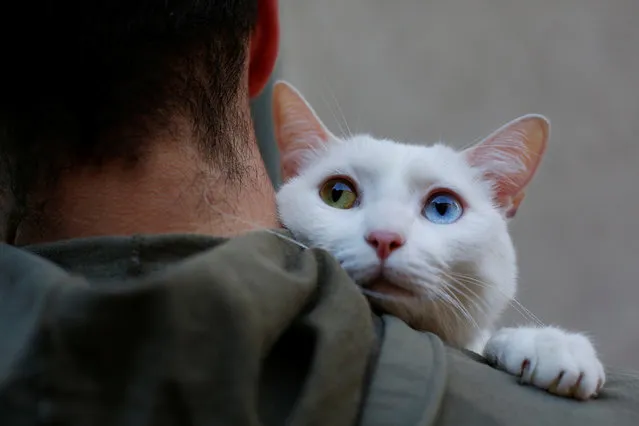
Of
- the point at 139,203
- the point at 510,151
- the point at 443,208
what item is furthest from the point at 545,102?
the point at 139,203

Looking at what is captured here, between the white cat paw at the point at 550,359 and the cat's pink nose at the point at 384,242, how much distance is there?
129mm

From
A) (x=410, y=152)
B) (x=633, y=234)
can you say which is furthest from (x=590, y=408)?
(x=633, y=234)

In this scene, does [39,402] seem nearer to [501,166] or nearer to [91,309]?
[91,309]

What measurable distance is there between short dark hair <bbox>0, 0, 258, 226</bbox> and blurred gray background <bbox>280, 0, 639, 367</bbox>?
1291mm

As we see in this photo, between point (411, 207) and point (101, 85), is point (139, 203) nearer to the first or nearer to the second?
point (101, 85)

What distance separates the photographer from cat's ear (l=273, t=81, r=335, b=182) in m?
0.96

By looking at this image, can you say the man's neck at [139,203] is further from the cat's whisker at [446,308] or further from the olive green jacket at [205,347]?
the cat's whisker at [446,308]

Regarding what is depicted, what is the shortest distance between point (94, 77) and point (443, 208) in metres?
0.41

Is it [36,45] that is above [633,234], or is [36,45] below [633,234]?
above

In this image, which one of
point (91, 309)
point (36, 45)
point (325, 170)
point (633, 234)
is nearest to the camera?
point (91, 309)

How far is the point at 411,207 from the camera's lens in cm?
82

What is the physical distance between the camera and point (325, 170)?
0.88 metres

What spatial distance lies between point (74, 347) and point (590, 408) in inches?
15.3

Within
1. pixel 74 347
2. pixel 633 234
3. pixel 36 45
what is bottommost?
pixel 633 234
